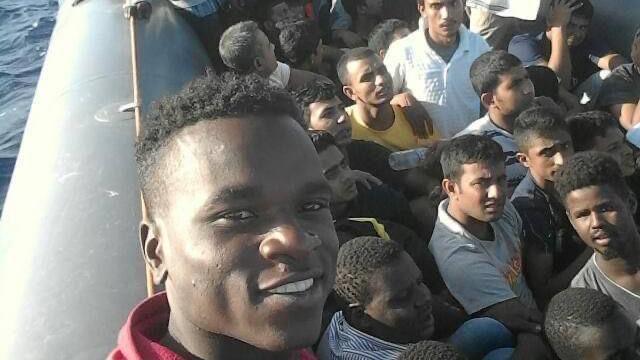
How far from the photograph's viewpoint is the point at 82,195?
2025 mm

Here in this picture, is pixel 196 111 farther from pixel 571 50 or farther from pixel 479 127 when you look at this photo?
pixel 571 50

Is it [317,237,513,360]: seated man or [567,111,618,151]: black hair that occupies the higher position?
[317,237,513,360]: seated man

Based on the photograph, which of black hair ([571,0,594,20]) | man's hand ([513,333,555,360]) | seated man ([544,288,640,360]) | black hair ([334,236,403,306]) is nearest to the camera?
seated man ([544,288,640,360])

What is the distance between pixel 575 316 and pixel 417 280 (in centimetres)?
36

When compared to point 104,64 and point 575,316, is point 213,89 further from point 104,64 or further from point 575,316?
point 104,64

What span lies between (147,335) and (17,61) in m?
5.50

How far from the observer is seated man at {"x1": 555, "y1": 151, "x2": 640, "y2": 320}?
2123 millimetres

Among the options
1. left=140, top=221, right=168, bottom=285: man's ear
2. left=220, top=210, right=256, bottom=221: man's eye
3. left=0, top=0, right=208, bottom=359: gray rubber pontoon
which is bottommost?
left=0, top=0, right=208, bottom=359: gray rubber pontoon

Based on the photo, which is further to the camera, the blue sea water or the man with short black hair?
the blue sea water

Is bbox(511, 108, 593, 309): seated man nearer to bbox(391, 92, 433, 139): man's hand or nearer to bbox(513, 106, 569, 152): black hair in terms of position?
bbox(513, 106, 569, 152): black hair

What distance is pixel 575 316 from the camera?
5.93 feet

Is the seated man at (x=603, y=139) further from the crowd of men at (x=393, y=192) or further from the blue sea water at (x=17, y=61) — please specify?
the blue sea water at (x=17, y=61)

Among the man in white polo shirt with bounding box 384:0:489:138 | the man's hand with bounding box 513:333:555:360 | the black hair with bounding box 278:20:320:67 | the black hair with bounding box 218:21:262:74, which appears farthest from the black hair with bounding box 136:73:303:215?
the black hair with bounding box 278:20:320:67

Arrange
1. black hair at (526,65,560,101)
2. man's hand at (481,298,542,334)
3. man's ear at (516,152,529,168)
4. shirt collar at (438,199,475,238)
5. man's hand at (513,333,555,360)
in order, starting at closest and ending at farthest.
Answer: man's hand at (513,333,555,360), man's hand at (481,298,542,334), shirt collar at (438,199,475,238), man's ear at (516,152,529,168), black hair at (526,65,560,101)
